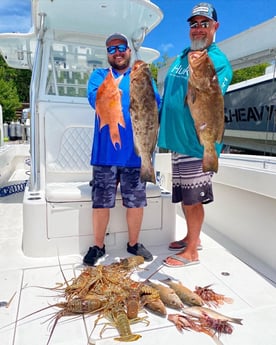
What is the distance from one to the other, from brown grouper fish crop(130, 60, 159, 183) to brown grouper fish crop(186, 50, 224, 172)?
0.28 metres

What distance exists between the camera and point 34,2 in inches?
103

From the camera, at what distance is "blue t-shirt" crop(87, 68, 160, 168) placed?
7.06 ft

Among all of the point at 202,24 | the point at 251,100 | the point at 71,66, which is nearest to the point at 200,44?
the point at 202,24

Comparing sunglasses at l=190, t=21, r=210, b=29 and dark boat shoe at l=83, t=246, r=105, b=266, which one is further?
dark boat shoe at l=83, t=246, r=105, b=266

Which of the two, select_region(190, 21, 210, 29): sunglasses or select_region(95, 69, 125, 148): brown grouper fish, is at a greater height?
select_region(190, 21, 210, 29): sunglasses

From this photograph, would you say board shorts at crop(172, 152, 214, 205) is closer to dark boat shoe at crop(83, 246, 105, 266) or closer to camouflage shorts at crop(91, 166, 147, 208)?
camouflage shorts at crop(91, 166, 147, 208)

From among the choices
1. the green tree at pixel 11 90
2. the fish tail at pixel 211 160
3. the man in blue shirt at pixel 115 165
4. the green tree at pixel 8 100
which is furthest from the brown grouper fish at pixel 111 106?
the green tree at pixel 8 100

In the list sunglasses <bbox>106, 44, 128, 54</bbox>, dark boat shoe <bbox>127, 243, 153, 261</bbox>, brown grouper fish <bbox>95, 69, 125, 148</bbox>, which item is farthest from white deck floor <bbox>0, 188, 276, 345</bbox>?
sunglasses <bbox>106, 44, 128, 54</bbox>

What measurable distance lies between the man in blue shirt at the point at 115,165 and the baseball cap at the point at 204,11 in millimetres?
502

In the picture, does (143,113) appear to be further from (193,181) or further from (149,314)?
(149,314)

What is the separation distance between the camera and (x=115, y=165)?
2.20 meters

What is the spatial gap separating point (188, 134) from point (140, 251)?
100 centimetres

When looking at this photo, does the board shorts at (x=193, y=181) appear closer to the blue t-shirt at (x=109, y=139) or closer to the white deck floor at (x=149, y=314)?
the blue t-shirt at (x=109, y=139)

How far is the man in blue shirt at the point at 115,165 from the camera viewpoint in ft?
7.05
